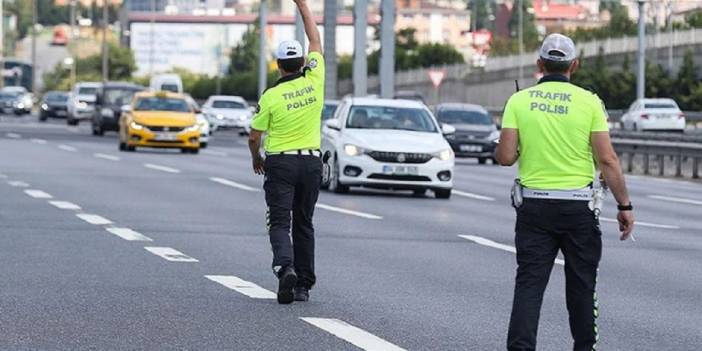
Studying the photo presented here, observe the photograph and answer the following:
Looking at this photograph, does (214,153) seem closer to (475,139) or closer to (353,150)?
(475,139)

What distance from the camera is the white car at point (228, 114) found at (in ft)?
250

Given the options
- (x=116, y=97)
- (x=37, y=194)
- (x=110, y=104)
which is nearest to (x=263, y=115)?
(x=37, y=194)

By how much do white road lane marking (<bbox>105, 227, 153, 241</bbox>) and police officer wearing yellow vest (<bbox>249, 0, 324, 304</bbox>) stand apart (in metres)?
5.58

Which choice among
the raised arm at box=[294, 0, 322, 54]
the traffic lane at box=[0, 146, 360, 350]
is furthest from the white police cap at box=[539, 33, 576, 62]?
the raised arm at box=[294, 0, 322, 54]

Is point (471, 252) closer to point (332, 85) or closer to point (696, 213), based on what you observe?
point (696, 213)

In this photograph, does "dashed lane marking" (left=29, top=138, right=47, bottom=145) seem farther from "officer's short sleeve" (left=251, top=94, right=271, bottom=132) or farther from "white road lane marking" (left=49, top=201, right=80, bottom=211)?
"officer's short sleeve" (left=251, top=94, right=271, bottom=132)

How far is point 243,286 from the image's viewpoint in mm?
Result: 14328

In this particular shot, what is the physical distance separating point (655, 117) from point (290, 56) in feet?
183

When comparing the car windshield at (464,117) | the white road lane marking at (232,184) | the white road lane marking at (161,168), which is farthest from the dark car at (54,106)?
the white road lane marking at (232,184)

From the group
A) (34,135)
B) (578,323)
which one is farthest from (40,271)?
(34,135)

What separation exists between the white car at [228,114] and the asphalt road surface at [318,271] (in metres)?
46.4

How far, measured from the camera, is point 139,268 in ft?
51.3

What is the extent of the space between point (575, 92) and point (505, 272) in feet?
22.3

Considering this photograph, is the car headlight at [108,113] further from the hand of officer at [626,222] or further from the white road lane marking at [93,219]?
the hand of officer at [626,222]
